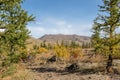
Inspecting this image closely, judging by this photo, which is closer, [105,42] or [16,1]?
[16,1]

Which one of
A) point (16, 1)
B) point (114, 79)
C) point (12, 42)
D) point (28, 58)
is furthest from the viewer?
point (28, 58)

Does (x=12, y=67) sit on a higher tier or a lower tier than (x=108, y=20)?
lower

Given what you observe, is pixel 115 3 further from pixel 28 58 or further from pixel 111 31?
pixel 28 58

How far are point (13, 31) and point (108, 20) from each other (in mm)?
13285

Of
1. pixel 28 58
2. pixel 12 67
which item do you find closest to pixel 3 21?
pixel 12 67

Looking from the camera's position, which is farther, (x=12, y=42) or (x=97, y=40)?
(x=97, y=40)

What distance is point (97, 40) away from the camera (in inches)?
1185

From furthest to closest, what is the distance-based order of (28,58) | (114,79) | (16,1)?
(28,58), (114,79), (16,1)

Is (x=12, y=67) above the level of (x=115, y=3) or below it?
below

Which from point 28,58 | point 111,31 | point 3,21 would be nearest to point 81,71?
point 111,31

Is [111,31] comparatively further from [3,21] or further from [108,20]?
[3,21]

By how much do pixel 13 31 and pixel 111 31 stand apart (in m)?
13.8

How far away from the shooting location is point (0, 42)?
18.9 meters

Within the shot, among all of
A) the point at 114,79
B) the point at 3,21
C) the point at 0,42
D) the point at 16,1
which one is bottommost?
the point at 114,79
